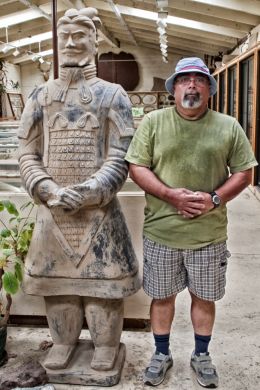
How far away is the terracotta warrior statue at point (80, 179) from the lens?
192 cm

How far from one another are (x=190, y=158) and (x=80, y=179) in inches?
18.4

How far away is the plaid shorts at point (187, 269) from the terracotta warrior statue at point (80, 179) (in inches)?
5.6

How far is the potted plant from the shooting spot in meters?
2.14

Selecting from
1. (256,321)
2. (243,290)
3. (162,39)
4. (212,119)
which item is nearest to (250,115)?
(162,39)

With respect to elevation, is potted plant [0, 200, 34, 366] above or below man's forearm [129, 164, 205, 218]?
below

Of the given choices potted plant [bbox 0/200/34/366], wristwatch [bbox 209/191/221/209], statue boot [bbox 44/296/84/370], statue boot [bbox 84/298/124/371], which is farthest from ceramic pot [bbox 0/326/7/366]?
wristwatch [bbox 209/191/221/209]

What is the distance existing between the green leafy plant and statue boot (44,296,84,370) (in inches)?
7.0

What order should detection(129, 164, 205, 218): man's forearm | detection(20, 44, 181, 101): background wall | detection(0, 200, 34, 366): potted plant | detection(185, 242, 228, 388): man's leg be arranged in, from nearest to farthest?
1. detection(129, 164, 205, 218): man's forearm
2. detection(185, 242, 228, 388): man's leg
3. detection(0, 200, 34, 366): potted plant
4. detection(20, 44, 181, 101): background wall

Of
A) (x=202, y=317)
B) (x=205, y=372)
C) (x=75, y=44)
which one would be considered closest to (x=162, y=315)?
(x=202, y=317)

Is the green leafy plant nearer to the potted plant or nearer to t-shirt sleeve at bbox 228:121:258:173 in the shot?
the potted plant

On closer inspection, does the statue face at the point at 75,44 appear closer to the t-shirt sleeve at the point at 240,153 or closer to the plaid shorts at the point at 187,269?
the t-shirt sleeve at the point at 240,153

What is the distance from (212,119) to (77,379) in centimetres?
127

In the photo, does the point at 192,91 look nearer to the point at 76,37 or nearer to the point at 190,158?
the point at 190,158

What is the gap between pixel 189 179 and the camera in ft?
6.12
